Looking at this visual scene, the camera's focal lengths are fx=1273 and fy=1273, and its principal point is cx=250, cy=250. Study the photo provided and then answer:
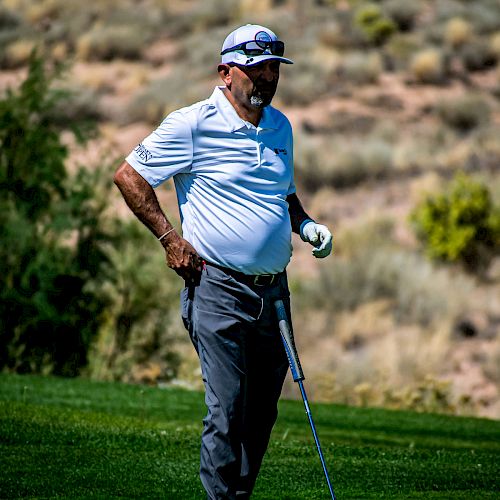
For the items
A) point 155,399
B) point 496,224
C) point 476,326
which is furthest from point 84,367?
Result: point 496,224

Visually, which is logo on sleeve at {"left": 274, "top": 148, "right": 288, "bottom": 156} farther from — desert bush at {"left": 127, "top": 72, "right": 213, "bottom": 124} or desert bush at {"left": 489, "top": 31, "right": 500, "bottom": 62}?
desert bush at {"left": 489, "top": 31, "right": 500, "bottom": 62}

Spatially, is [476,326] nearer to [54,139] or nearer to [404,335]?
[404,335]

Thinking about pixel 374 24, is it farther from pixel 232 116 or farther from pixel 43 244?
pixel 232 116

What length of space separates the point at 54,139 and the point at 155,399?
20.7ft

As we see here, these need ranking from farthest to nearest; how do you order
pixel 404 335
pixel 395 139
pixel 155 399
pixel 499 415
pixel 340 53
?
pixel 340 53, pixel 395 139, pixel 404 335, pixel 499 415, pixel 155 399

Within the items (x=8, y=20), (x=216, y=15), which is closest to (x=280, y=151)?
(x=216, y=15)

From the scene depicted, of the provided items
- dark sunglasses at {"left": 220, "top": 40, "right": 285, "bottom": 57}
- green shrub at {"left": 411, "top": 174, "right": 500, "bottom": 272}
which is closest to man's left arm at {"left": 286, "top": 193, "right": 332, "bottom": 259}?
dark sunglasses at {"left": 220, "top": 40, "right": 285, "bottom": 57}

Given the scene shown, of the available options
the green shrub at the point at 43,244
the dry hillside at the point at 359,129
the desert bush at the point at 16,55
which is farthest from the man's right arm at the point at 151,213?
the desert bush at the point at 16,55

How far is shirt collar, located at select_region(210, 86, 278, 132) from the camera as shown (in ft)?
20.1

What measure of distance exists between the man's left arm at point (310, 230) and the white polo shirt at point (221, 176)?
251mm

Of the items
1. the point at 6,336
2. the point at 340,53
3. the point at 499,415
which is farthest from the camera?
the point at 340,53

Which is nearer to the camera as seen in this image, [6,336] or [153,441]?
[153,441]

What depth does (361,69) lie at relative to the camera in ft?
137

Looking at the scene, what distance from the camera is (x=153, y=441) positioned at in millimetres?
9672
